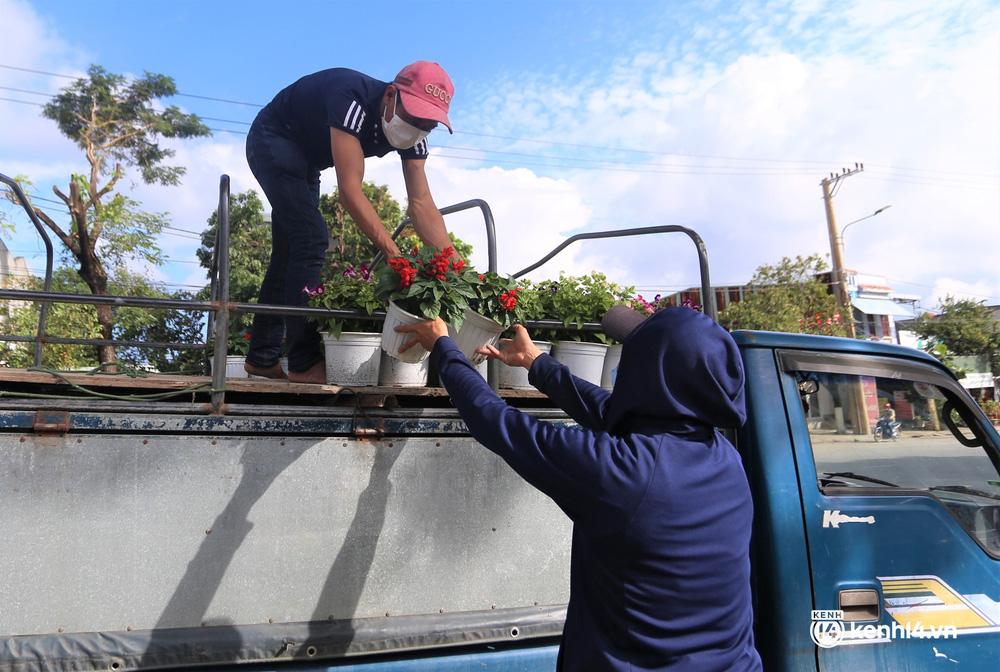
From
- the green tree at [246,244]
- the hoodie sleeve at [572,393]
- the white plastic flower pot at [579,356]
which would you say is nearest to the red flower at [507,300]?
the hoodie sleeve at [572,393]

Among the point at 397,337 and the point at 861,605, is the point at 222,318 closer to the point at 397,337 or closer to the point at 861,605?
the point at 397,337

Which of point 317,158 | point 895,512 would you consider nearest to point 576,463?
point 895,512

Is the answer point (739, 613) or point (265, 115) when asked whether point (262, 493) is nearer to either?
point (739, 613)

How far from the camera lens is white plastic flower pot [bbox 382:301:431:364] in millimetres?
2305

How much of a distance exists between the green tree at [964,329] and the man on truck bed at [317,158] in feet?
96.6

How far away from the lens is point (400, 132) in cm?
300

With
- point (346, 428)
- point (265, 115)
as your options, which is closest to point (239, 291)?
point (265, 115)

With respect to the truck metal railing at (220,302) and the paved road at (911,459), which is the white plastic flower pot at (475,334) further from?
the paved road at (911,459)

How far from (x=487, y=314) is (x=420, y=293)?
0.31 m

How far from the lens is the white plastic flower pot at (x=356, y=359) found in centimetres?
254

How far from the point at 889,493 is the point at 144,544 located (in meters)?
2.51

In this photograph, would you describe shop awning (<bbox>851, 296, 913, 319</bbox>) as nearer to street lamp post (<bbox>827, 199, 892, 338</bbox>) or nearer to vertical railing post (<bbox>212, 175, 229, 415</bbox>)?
street lamp post (<bbox>827, 199, 892, 338</bbox>)

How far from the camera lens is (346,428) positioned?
2.21 meters

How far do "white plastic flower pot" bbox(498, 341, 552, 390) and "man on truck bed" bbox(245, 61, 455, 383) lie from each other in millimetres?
764
